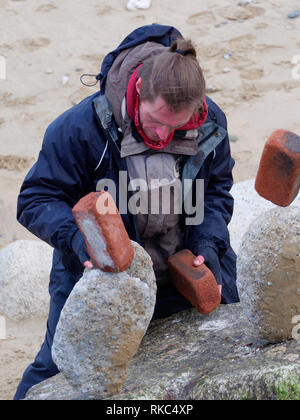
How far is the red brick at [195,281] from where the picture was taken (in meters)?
3.46

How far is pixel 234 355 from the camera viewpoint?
10.7 feet

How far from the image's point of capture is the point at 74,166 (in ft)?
11.1

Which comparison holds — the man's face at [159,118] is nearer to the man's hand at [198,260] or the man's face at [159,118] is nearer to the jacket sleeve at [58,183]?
the jacket sleeve at [58,183]

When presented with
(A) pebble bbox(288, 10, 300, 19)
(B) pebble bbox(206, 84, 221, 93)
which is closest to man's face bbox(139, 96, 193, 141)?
(B) pebble bbox(206, 84, 221, 93)

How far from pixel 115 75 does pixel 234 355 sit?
4.88 feet

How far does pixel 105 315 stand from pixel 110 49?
20.8ft

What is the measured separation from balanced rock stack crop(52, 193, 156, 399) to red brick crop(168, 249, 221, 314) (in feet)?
1.75

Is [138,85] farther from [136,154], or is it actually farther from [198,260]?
[198,260]

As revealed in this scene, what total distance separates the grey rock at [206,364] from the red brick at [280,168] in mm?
693

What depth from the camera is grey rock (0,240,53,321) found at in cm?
546

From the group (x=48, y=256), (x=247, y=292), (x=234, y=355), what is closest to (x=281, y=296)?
(x=247, y=292)
